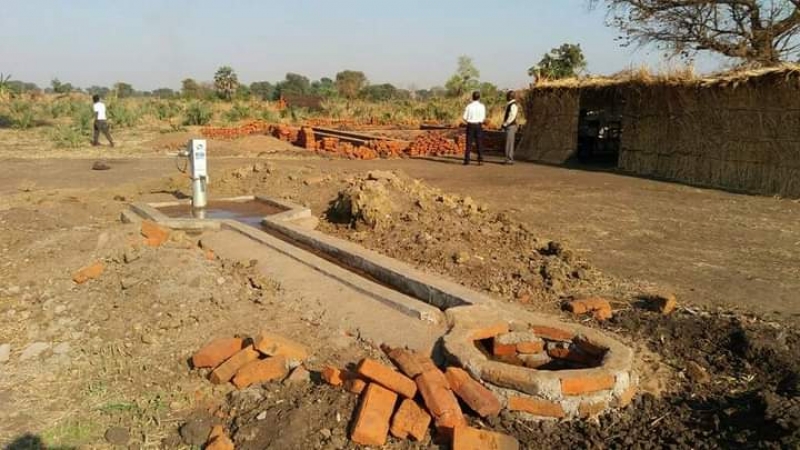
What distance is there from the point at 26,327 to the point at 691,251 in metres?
6.07

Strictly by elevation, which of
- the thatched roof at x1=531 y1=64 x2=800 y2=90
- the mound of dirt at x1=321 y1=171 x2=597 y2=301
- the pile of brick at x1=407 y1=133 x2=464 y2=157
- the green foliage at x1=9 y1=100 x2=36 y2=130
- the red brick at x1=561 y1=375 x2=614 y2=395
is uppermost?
the thatched roof at x1=531 y1=64 x2=800 y2=90

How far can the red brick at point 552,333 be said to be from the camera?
4.07 meters

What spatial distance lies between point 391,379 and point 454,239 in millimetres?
3432

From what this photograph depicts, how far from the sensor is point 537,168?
50.1ft

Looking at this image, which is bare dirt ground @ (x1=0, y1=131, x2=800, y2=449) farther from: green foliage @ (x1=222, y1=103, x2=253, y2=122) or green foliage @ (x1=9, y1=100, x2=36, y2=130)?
green foliage @ (x1=222, y1=103, x2=253, y2=122)

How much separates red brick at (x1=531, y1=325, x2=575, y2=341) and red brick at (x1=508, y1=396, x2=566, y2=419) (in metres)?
0.77

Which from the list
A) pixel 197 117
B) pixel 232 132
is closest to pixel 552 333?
pixel 232 132

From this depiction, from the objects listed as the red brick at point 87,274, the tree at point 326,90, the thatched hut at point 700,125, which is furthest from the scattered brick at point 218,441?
the tree at point 326,90

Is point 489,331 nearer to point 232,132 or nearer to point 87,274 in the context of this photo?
point 87,274

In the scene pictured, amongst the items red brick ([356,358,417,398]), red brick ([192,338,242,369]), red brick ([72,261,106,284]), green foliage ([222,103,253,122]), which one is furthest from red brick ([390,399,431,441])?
green foliage ([222,103,253,122])

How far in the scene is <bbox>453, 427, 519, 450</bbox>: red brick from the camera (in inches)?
118

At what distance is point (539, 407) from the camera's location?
3361 millimetres

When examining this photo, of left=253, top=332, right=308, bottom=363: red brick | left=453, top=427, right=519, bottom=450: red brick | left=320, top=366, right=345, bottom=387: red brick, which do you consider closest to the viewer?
left=453, top=427, right=519, bottom=450: red brick

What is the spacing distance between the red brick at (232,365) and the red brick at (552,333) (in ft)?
5.73
